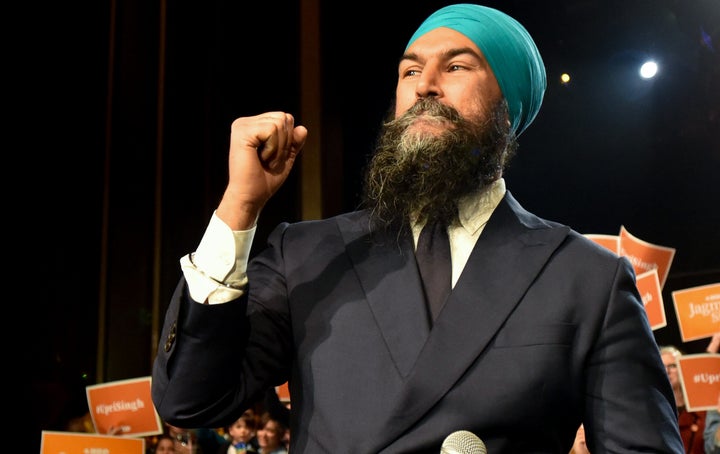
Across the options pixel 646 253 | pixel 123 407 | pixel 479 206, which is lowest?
pixel 123 407

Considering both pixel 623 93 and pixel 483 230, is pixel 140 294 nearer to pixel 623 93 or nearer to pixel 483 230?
pixel 623 93

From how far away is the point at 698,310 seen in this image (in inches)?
165

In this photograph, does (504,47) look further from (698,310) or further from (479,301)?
(698,310)

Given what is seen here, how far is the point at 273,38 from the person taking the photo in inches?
200

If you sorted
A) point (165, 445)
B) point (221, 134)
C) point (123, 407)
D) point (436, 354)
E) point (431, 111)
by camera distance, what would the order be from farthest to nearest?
point (221, 134) → point (165, 445) → point (123, 407) → point (431, 111) → point (436, 354)

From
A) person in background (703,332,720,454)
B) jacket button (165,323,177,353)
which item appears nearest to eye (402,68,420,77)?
jacket button (165,323,177,353)

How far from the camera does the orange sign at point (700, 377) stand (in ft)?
12.8

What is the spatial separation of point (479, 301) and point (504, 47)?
0.53 metres

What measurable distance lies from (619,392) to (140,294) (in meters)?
4.43

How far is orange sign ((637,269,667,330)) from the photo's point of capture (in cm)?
414

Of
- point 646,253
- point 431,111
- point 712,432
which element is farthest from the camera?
point 646,253

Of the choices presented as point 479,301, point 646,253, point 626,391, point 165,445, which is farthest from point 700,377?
point 479,301

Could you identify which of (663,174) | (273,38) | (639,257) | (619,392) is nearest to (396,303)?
(619,392)

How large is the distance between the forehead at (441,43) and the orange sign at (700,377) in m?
2.96
